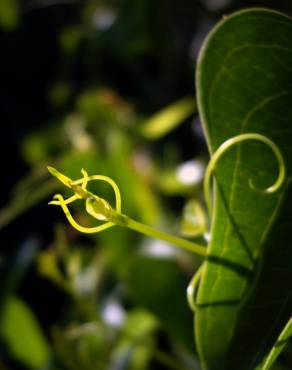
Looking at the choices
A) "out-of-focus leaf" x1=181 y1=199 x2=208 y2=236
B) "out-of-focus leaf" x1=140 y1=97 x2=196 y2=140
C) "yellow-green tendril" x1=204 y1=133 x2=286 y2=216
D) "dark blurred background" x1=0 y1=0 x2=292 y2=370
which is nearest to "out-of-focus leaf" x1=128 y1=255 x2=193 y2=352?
"dark blurred background" x1=0 y1=0 x2=292 y2=370

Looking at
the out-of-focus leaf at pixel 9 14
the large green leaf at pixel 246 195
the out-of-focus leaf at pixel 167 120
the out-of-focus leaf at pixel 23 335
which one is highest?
the out-of-focus leaf at pixel 9 14

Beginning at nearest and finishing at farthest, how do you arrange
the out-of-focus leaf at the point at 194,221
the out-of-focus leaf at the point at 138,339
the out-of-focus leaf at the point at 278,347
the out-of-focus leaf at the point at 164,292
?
1. the out-of-focus leaf at the point at 278,347
2. the out-of-focus leaf at the point at 194,221
3. the out-of-focus leaf at the point at 164,292
4. the out-of-focus leaf at the point at 138,339

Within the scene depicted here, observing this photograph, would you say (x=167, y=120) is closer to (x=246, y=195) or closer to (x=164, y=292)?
(x=164, y=292)

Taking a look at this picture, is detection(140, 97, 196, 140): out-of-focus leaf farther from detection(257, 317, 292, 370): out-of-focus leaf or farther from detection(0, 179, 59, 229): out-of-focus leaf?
detection(257, 317, 292, 370): out-of-focus leaf

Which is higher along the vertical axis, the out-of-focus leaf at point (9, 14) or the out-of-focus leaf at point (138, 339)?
the out-of-focus leaf at point (9, 14)

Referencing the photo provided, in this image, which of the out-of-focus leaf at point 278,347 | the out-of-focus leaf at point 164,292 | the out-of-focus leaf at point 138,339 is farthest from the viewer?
the out-of-focus leaf at point 138,339

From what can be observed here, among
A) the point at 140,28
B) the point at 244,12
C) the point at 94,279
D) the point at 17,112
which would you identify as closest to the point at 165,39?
the point at 140,28

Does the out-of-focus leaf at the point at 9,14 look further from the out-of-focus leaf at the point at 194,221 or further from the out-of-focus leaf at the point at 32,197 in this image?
the out-of-focus leaf at the point at 194,221

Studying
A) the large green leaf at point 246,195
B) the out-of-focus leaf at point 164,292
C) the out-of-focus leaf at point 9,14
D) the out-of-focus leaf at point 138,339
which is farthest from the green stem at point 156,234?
the out-of-focus leaf at point 9,14
